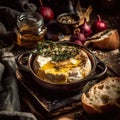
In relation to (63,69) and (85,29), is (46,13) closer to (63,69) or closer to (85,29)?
(85,29)

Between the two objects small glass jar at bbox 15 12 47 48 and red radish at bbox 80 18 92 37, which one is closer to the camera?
small glass jar at bbox 15 12 47 48

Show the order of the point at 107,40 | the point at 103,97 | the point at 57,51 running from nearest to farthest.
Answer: the point at 103,97 < the point at 57,51 < the point at 107,40

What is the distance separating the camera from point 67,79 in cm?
201

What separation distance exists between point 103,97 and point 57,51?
34 centimetres

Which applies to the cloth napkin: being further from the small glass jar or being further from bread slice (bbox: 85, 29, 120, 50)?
bread slice (bbox: 85, 29, 120, 50)

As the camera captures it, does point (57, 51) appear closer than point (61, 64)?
No

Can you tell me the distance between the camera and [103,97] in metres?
2.01

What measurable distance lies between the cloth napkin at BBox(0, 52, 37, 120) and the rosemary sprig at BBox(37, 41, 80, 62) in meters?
0.18

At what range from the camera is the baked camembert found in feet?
6.59

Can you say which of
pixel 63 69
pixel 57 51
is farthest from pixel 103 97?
pixel 57 51

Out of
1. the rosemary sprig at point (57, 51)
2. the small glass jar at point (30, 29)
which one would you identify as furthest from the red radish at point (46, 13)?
the rosemary sprig at point (57, 51)

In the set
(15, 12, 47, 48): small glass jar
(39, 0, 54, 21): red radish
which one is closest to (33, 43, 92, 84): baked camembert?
(15, 12, 47, 48): small glass jar

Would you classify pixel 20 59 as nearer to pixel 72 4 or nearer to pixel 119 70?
pixel 119 70

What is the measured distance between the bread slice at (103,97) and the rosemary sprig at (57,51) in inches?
8.0
